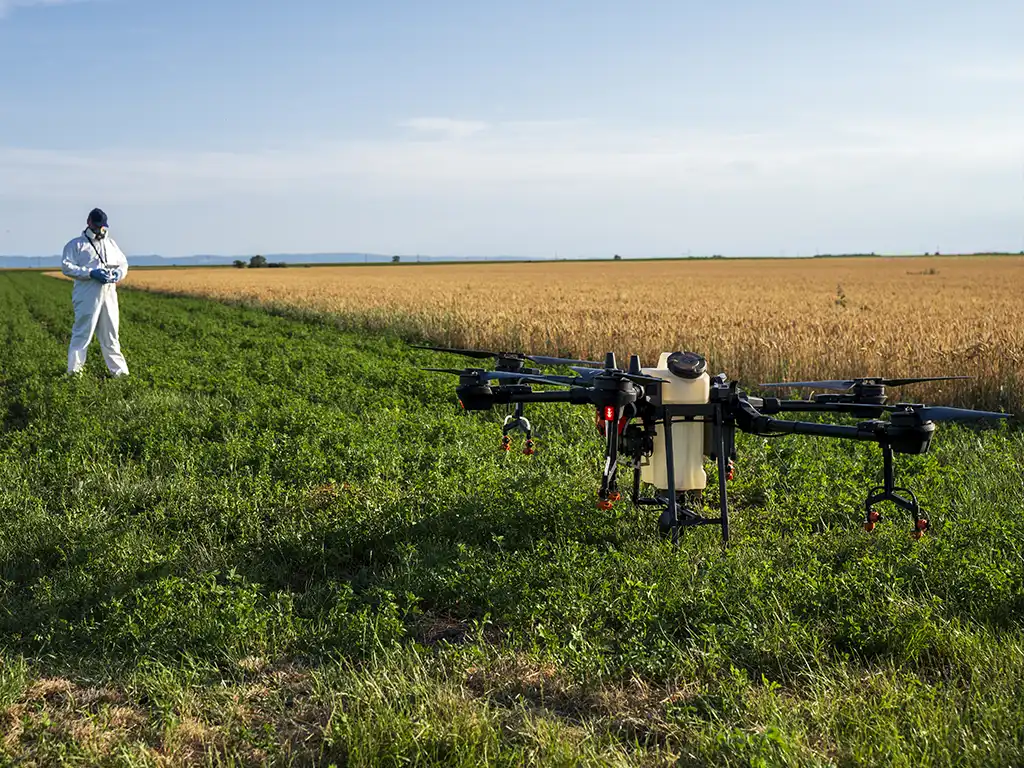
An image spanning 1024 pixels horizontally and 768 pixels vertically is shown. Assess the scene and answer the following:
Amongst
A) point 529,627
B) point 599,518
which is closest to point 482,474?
point 599,518

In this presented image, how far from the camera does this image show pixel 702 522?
5.11 metres

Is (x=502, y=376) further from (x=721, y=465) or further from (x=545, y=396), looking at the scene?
(x=721, y=465)

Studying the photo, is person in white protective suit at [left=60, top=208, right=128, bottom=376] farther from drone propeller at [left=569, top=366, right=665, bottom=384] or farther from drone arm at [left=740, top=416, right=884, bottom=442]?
drone arm at [left=740, top=416, right=884, bottom=442]

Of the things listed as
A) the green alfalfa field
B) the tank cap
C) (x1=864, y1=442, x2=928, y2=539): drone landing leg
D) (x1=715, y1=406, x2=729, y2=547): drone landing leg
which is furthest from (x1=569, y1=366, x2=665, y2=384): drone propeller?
(x1=864, y1=442, x2=928, y2=539): drone landing leg

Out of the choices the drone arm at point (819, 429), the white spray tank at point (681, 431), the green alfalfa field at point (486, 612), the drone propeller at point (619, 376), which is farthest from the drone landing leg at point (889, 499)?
the drone propeller at point (619, 376)

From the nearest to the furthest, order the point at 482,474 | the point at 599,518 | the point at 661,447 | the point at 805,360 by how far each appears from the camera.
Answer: the point at 661,447, the point at 599,518, the point at 482,474, the point at 805,360

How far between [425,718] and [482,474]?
139 inches

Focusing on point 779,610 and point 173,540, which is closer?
point 779,610

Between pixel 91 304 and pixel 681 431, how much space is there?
11.0 metres

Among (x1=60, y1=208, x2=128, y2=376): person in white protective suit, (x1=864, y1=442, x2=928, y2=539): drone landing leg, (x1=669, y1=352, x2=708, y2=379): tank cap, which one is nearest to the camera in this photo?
(x1=864, y1=442, x2=928, y2=539): drone landing leg

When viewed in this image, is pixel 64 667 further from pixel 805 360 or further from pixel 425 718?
pixel 805 360

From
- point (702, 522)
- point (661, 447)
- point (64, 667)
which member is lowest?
point (64, 667)

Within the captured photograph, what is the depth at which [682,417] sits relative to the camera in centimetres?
513

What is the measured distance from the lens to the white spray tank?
500cm
